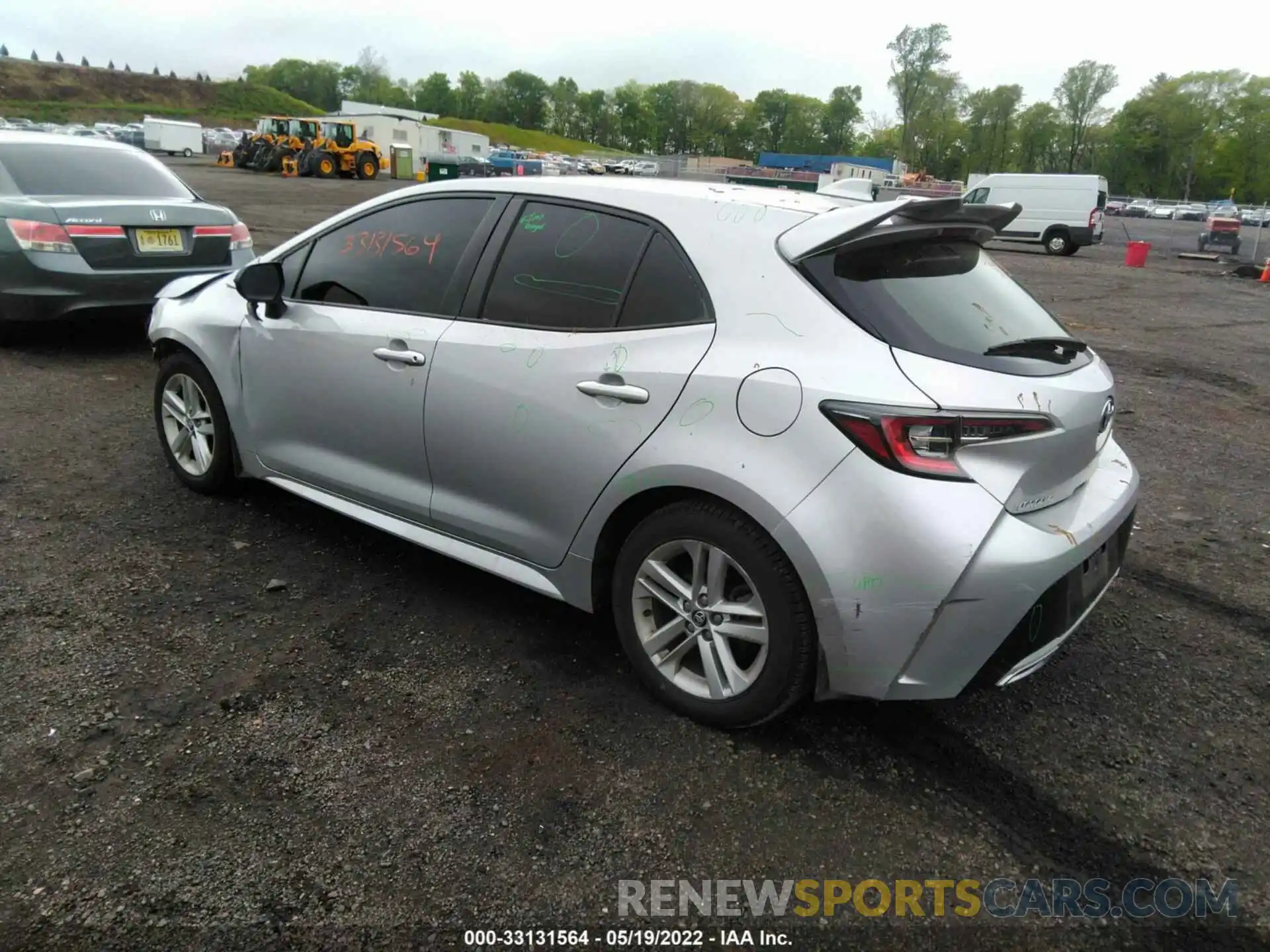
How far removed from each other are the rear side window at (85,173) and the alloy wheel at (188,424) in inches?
133

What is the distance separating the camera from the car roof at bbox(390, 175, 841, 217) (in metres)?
2.90

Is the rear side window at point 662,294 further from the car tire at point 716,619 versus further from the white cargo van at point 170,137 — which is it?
the white cargo van at point 170,137

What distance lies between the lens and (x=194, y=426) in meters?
4.34

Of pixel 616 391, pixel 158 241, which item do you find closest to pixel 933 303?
pixel 616 391

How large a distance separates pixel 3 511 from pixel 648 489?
3.25 metres

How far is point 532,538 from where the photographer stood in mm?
3061

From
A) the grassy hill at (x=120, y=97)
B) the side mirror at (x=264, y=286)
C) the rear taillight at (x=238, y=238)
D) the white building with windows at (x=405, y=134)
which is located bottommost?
the rear taillight at (x=238, y=238)

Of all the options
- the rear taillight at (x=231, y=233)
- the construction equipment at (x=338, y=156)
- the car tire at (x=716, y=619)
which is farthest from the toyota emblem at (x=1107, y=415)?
the construction equipment at (x=338, y=156)

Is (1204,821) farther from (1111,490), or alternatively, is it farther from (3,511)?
(3,511)

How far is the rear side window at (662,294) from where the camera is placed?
275 cm

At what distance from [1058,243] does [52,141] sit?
23.8m

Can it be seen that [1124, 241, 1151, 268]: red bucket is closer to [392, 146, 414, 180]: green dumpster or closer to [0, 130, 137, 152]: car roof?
[0, 130, 137, 152]: car roof

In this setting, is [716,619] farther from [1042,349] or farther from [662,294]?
[1042,349]

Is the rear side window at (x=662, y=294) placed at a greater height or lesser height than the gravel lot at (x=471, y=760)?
greater
